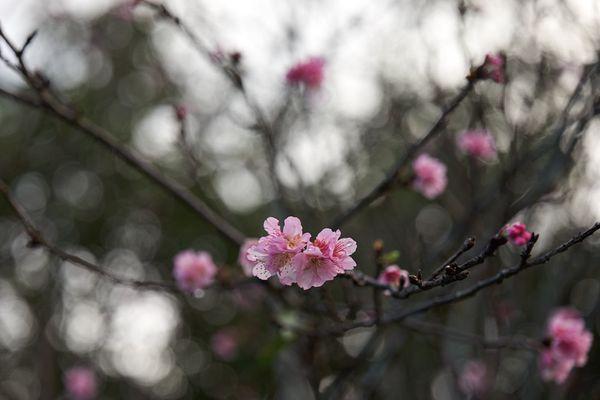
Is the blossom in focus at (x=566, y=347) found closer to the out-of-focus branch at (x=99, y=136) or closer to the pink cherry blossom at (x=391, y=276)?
the pink cherry blossom at (x=391, y=276)

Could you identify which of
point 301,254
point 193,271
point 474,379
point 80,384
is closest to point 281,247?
point 301,254

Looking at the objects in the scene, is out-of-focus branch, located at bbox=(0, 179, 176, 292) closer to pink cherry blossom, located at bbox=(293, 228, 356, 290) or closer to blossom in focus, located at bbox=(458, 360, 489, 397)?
pink cherry blossom, located at bbox=(293, 228, 356, 290)

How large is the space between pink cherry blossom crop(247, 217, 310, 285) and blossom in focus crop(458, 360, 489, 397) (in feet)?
7.47

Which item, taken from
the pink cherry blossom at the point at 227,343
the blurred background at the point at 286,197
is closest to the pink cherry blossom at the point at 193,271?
the blurred background at the point at 286,197

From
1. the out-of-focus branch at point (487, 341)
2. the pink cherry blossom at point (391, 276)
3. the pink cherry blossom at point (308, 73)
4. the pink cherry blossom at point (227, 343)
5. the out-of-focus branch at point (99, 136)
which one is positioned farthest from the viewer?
the pink cherry blossom at point (227, 343)

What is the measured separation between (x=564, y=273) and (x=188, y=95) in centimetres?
465

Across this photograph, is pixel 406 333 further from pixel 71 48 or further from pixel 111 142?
pixel 71 48

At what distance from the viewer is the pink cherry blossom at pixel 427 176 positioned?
278 cm

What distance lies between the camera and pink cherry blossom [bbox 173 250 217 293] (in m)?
2.71

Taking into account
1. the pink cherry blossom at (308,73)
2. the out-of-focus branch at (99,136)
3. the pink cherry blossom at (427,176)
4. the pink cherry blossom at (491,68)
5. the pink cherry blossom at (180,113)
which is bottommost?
the pink cherry blossom at (491,68)

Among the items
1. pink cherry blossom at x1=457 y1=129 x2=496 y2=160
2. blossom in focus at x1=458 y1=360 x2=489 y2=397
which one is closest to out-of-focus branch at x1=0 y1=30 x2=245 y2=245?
pink cherry blossom at x1=457 y1=129 x2=496 y2=160

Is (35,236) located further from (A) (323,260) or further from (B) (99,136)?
(A) (323,260)

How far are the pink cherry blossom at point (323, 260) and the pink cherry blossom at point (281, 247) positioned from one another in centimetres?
2

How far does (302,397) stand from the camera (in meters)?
3.83
